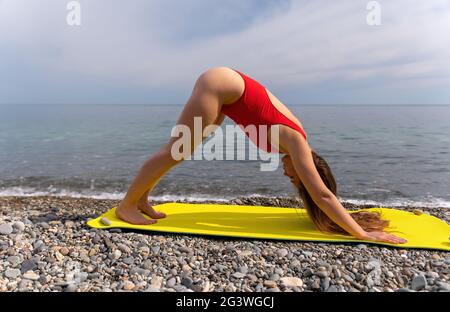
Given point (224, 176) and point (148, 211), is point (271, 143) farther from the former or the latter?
point (224, 176)

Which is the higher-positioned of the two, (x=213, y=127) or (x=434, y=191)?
(x=213, y=127)

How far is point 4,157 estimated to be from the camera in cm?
1279

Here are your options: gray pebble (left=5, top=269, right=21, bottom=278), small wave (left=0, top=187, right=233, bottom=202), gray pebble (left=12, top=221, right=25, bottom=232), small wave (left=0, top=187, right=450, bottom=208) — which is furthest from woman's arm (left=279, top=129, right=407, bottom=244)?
small wave (left=0, top=187, right=233, bottom=202)

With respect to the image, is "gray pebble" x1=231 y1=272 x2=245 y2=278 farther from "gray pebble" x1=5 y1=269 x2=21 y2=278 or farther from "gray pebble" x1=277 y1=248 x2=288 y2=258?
"gray pebble" x1=5 y1=269 x2=21 y2=278

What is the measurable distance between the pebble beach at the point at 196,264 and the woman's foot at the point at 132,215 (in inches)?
7.0

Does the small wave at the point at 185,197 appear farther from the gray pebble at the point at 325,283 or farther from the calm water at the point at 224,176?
the gray pebble at the point at 325,283

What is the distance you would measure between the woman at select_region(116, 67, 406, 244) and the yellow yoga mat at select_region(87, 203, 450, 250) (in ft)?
0.56

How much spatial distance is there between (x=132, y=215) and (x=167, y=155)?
0.80m

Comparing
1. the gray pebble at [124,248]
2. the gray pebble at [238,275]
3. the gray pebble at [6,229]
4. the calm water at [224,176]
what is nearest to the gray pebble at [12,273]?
the gray pebble at [124,248]

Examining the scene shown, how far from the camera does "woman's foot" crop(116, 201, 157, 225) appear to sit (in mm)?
4035
